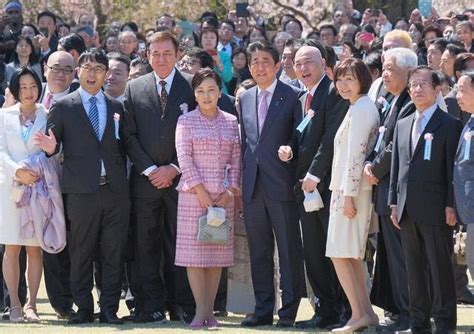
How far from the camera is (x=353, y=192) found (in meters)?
9.43

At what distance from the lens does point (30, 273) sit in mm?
10539

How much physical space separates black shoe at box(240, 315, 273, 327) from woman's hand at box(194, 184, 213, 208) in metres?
0.98

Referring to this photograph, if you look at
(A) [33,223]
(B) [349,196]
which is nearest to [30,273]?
(A) [33,223]

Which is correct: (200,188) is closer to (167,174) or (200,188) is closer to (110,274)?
(167,174)

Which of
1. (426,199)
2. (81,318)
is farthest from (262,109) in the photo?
(81,318)

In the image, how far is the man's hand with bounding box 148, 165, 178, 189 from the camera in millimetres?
10305

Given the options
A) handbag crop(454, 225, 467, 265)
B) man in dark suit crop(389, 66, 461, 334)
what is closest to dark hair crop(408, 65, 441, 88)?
man in dark suit crop(389, 66, 461, 334)

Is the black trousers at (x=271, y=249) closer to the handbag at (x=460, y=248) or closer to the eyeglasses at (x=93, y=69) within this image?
the handbag at (x=460, y=248)

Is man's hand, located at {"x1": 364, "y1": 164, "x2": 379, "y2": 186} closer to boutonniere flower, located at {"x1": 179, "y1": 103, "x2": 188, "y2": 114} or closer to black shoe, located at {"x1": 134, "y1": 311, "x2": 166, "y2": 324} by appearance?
boutonniere flower, located at {"x1": 179, "y1": 103, "x2": 188, "y2": 114}

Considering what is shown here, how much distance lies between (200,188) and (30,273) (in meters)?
1.69

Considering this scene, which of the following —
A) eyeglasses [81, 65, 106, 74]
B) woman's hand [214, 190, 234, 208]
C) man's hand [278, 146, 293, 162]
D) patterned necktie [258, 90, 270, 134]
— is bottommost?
woman's hand [214, 190, 234, 208]

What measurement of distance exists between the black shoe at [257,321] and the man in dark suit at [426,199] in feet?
4.53

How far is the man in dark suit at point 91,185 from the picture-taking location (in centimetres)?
1027

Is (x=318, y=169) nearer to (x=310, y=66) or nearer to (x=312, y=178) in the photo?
(x=312, y=178)
